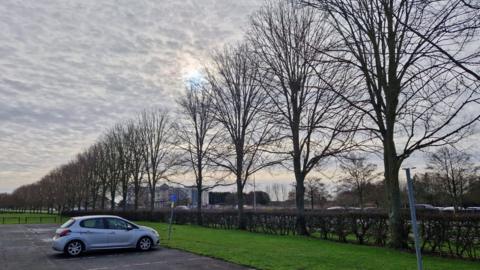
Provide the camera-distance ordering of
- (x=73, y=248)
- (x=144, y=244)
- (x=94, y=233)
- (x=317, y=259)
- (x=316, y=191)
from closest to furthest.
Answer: (x=317, y=259) → (x=73, y=248) → (x=94, y=233) → (x=144, y=244) → (x=316, y=191)

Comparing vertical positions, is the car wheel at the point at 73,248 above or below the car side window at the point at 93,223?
below

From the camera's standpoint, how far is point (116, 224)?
17125mm

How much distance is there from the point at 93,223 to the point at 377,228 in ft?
40.6

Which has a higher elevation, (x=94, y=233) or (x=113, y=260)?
(x=94, y=233)

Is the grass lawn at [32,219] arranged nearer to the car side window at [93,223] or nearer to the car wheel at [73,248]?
the car side window at [93,223]

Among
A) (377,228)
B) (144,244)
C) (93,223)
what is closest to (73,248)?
(93,223)

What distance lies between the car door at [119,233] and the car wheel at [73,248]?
1195mm

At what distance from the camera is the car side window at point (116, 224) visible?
55.6 feet

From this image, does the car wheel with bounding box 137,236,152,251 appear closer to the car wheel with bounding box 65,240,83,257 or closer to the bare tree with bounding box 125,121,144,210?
the car wheel with bounding box 65,240,83,257

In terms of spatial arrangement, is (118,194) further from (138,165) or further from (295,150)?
(295,150)

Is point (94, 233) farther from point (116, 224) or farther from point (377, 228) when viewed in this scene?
point (377, 228)

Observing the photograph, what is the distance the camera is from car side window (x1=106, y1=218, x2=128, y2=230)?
16.9 m

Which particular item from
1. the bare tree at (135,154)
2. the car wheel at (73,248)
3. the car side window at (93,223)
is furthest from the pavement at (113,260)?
the bare tree at (135,154)

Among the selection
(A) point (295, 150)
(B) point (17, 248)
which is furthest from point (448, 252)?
(B) point (17, 248)
